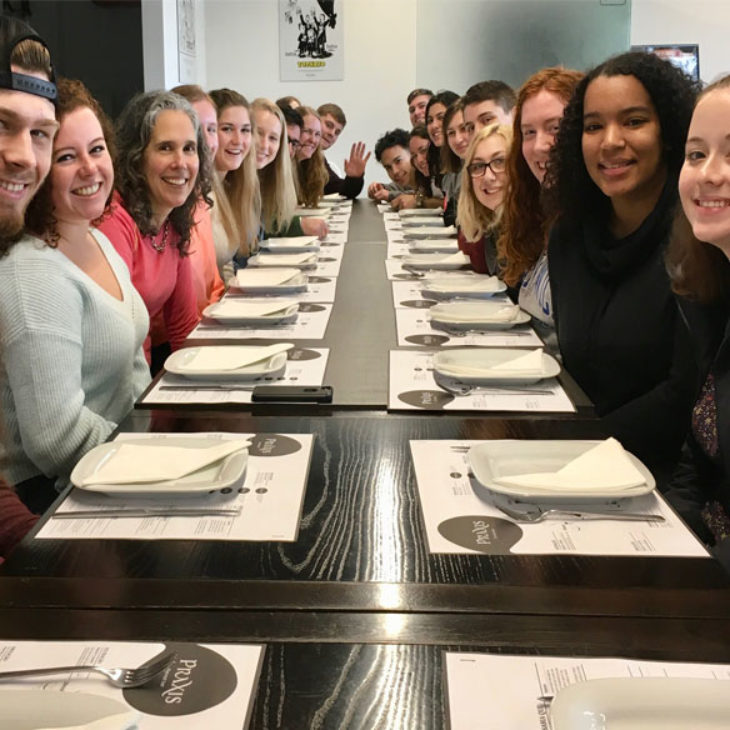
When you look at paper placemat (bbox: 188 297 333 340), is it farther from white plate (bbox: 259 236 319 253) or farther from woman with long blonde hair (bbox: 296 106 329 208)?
woman with long blonde hair (bbox: 296 106 329 208)

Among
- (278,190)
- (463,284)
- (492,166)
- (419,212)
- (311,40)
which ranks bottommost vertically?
(463,284)

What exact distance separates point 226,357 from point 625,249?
87cm

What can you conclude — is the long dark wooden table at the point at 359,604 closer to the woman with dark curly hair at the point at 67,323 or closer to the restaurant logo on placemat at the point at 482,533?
the restaurant logo on placemat at the point at 482,533

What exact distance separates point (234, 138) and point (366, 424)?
231 cm

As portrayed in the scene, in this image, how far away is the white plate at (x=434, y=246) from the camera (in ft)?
Answer: 11.1

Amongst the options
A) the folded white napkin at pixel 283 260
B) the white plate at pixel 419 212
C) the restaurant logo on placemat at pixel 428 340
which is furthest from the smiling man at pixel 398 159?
the restaurant logo on placemat at pixel 428 340

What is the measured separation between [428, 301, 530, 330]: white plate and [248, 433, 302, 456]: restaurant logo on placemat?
780 millimetres

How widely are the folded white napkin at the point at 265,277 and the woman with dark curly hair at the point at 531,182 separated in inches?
25.2

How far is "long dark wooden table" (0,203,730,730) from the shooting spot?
0.73m

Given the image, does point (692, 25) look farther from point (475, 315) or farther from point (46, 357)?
point (46, 357)

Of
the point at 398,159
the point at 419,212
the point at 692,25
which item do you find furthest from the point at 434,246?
the point at 692,25

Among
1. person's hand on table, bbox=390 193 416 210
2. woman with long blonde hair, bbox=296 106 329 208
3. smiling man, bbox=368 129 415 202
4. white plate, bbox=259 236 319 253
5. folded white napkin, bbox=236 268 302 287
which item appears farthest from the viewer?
smiling man, bbox=368 129 415 202

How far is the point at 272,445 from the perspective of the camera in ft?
4.12

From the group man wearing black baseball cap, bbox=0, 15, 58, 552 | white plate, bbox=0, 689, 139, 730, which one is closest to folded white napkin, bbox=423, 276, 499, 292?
man wearing black baseball cap, bbox=0, 15, 58, 552
